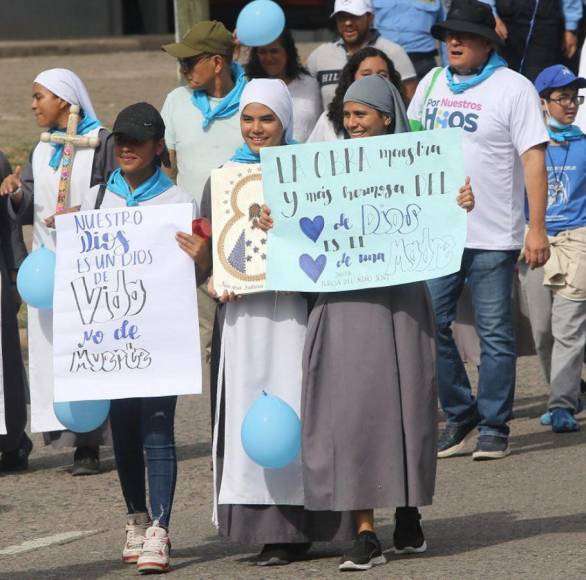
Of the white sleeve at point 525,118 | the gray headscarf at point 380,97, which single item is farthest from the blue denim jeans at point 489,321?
the gray headscarf at point 380,97

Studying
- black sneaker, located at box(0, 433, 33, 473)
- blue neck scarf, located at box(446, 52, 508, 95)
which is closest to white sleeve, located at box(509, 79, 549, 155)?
blue neck scarf, located at box(446, 52, 508, 95)

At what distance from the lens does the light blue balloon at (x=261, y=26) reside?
9.83 meters

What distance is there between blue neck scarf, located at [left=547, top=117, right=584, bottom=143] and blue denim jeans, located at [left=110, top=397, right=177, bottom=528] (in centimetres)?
313

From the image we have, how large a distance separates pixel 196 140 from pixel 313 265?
2.78 metres

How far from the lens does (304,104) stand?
10023 mm

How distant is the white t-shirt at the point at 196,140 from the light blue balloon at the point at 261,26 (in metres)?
0.72

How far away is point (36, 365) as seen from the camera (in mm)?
8602

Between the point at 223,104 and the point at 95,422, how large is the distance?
262 cm

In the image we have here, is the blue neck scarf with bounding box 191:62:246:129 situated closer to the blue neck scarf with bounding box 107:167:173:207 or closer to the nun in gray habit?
the blue neck scarf with bounding box 107:167:173:207

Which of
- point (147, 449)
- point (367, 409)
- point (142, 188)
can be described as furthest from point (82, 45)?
point (367, 409)

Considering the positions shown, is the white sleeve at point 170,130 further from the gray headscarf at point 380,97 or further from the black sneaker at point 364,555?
the black sneaker at point 364,555

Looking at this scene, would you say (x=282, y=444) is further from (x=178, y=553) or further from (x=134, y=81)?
(x=134, y=81)

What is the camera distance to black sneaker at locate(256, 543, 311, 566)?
21.7ft

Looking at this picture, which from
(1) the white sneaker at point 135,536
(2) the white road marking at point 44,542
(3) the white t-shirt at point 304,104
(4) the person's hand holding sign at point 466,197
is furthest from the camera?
(3) the white t-shirt at point 304,104
